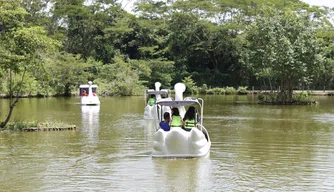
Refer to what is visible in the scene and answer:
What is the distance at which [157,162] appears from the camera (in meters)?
12.7

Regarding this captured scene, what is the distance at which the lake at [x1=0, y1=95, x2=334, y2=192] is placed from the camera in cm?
1048

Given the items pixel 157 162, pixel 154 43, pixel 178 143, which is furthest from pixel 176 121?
pixel 154 43

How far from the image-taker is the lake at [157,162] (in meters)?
10.5

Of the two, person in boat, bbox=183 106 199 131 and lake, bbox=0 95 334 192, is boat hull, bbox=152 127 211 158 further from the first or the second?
person in boat, bbox=183 106 199 131

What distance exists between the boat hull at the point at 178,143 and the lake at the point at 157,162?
0.28 metres

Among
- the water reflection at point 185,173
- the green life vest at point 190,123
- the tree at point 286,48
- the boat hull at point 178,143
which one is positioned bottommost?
the water reflection at point 185,173

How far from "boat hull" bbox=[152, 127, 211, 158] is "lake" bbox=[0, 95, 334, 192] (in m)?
0.28

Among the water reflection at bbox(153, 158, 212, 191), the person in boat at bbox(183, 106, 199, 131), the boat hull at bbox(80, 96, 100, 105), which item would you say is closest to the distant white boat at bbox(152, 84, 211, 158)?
the water reflection at bbox(153, 158, 212, 191)

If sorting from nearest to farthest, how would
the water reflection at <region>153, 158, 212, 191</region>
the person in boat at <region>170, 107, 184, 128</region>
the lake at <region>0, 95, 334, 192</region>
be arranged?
the water reflection at <region>153, 158, 212, 191</region>, the lake at <region>0, 95, 334, 192</region>, the person in boat at <region>170, 107, 184, 128</region>

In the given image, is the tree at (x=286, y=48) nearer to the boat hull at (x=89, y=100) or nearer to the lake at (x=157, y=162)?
the boat hull at (x=89, y=100)

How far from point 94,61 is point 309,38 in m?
30.8

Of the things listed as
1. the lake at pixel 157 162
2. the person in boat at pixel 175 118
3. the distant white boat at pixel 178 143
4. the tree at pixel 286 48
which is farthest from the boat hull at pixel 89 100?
the distant white boat at pixel 178 143

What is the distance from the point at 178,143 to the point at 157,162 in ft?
2.53

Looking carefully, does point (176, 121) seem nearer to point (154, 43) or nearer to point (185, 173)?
point (185, 173)
